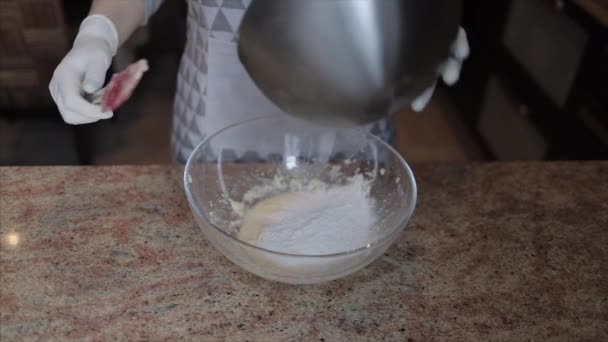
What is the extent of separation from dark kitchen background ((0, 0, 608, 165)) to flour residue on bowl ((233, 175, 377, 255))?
3.20 feet

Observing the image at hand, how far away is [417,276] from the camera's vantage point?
0.72 metres

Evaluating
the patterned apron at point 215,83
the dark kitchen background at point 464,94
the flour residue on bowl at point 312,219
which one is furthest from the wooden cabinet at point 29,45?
the flour residue on bowl at point 312,219

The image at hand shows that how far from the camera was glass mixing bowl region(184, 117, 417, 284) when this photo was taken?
77 cm

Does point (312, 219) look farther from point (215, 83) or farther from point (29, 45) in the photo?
point (29, 45)

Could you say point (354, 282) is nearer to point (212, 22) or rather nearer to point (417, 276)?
point (417, 276)

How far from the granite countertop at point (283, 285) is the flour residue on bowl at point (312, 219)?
43 mm

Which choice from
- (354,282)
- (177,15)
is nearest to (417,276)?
(354,282)

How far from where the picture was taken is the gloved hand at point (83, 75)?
0.69 m

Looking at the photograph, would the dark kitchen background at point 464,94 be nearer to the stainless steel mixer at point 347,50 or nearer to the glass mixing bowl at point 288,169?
the glass mixing bowl at point 288,169

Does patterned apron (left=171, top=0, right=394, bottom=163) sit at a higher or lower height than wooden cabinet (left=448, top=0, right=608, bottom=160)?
higher

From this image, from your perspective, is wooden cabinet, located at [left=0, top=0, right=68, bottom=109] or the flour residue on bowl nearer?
the flour residue on bowl

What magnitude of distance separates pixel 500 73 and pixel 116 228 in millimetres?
1559

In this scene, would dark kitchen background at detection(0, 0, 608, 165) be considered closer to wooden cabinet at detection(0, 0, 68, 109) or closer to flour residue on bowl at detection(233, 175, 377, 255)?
wooden cabinet at detection(0, 0, 68, 109)

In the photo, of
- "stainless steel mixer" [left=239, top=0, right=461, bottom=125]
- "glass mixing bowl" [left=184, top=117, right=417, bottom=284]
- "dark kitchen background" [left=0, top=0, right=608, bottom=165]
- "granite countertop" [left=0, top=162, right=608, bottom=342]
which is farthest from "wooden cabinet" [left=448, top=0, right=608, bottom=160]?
"stainless steel mixer" [left=239, top=0, right=461, bottom=125]
